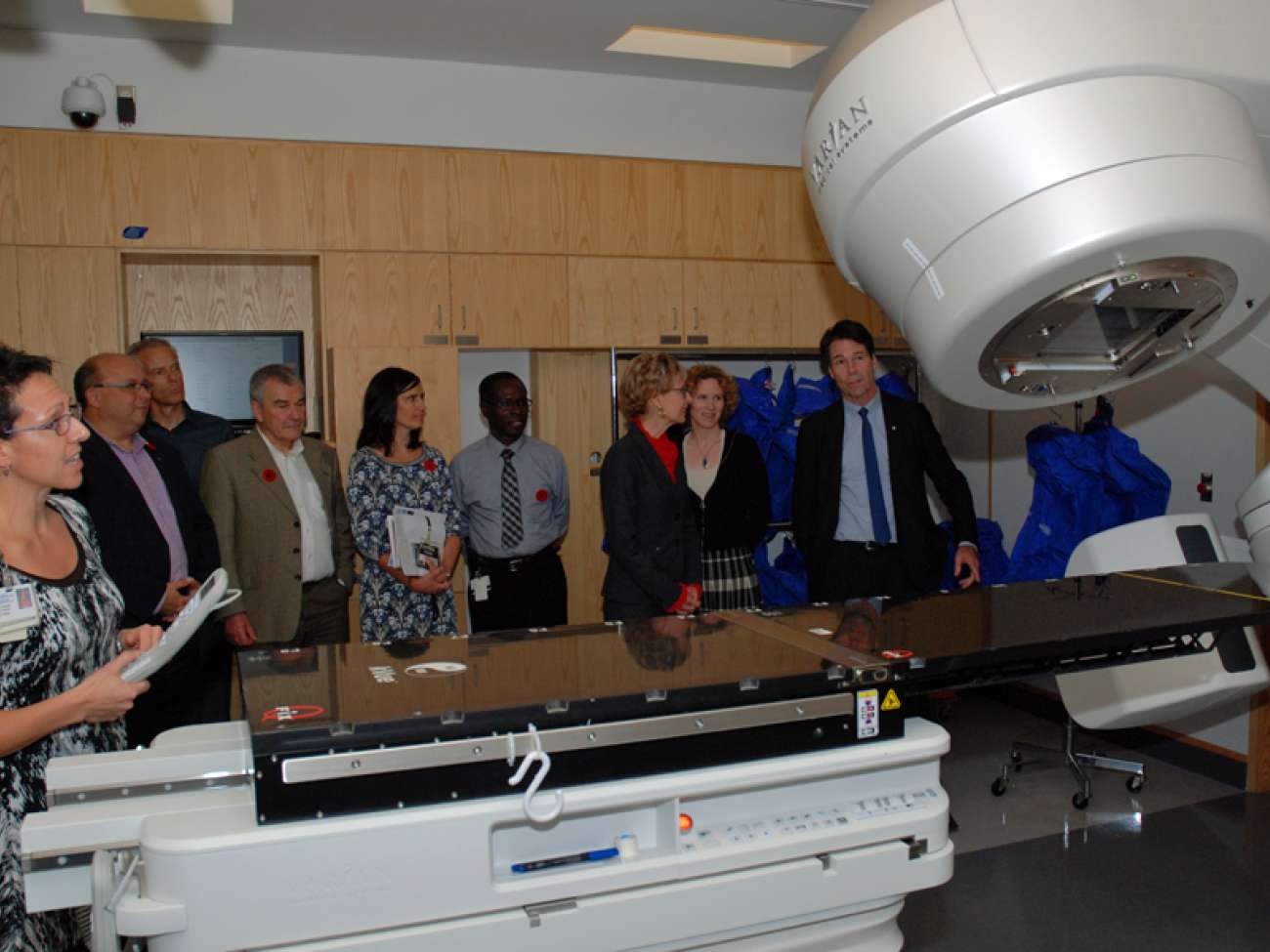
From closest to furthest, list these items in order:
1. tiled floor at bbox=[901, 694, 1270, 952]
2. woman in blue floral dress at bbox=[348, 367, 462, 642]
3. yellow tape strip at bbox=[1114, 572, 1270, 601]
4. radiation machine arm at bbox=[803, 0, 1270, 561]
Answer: radiation machine arm at bbox=[803, 0, 1270, 561], yellow tape strip at bbox=[1114, 572, 1270, 601], tiled floor at bbox=[901, 694, 1270, 952], woman in blue floral dress at bbox=[348, 367, 462, 642]

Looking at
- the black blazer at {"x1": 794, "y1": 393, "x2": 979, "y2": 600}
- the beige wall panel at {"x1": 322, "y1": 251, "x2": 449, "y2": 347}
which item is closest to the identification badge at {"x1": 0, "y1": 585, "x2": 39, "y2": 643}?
the black blazer at {"x1": 794, "y1": 393, "x2": 979, "y2": 600}

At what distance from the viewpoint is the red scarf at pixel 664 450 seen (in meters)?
3.69

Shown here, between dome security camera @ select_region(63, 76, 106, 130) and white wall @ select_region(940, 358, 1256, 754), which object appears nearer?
white wall @ select_region(940, 358, 1256, 754)

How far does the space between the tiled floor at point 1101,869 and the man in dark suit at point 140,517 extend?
2295mm

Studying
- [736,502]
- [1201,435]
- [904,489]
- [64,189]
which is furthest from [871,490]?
[64,189]

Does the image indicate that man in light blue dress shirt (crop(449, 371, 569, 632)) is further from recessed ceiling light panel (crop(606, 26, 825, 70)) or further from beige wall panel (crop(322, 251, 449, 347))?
recessed ceiling light panel (crop(606, 26, 825, 70))

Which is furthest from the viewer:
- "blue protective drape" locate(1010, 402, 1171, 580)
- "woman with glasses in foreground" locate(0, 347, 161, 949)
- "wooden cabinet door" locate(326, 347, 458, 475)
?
"wooden cabinet door" locate(326, 347, 458, 475)

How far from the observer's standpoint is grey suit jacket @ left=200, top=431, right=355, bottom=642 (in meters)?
3.65

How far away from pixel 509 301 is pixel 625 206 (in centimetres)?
73

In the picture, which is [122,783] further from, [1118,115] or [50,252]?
[50,252]

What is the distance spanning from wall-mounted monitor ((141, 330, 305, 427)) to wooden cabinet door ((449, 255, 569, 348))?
2.66ft

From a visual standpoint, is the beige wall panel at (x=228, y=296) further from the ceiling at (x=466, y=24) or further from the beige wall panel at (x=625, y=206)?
the beige wall panel at (x=625, y=206)

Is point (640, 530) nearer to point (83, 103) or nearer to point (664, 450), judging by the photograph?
point (664, 450)

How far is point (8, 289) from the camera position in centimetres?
424
